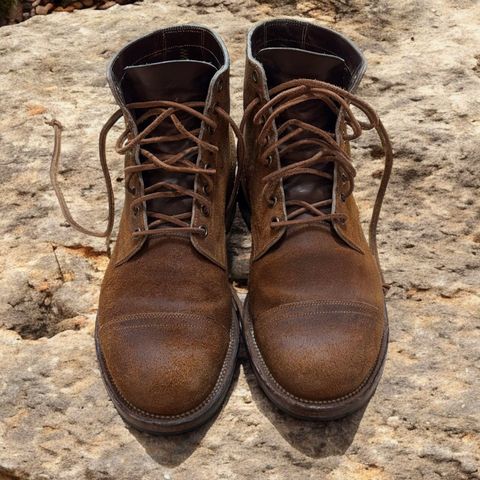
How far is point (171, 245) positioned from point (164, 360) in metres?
0.29

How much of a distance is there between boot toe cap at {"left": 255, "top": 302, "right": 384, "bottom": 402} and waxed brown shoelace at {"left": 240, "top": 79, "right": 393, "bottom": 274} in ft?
0.76

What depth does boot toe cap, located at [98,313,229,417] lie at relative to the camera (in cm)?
134

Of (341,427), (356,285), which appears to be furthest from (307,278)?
(341,427)

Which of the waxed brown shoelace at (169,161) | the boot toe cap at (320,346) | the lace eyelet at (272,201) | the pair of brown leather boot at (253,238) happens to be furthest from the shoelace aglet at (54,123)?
the boot toe cap at (320,346)

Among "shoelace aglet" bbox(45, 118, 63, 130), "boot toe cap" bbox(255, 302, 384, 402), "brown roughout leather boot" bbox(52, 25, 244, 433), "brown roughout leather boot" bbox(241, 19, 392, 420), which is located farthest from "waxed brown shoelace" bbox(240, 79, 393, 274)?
"shoelace aglet" bbox(45, 118, 63, 130)

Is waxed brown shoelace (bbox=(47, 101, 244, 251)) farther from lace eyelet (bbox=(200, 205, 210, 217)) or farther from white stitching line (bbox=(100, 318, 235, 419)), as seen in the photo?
white stitching line (bbox=(100, 318, 235, 419))

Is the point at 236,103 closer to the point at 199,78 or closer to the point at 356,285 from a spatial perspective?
the point at 199,78

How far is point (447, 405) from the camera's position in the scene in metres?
1.46

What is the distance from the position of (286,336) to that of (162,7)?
2.11m

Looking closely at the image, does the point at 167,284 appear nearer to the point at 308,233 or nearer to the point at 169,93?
the point at 308,233

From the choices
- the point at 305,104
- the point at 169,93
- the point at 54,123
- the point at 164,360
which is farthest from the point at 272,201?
the point at 54,123

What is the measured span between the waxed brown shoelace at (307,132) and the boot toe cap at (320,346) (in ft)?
0.76

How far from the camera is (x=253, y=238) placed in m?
1.67

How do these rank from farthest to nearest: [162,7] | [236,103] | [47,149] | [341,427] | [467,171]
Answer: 1. [162,7]
2. [236,103]
3. [47,149]
4. [467,171]
5. [341,427]
